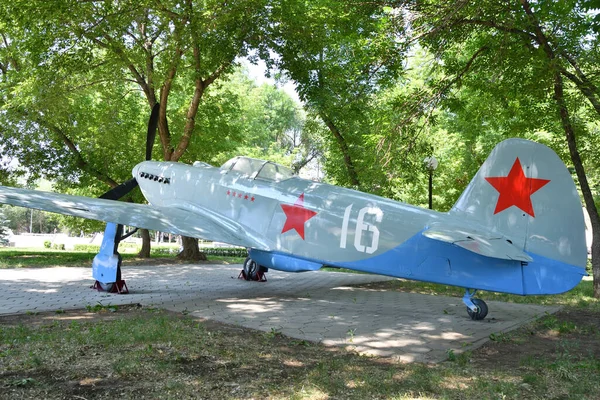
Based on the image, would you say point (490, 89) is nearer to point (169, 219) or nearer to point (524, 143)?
point (524, 143)

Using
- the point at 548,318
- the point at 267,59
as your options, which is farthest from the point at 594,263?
the point at 267,59

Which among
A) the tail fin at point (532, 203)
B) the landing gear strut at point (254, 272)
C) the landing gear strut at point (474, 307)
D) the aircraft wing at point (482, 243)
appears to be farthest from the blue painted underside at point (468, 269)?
the landing gear strut at point (254, 272)

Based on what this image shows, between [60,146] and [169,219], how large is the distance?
1237cm

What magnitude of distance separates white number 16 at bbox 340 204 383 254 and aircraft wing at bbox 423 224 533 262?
1120 mm

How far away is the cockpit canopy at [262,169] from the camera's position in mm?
9445

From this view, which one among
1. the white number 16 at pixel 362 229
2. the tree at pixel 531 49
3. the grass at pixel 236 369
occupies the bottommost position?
the grass at pixel 236 369

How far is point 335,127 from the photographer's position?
→ 17.4m

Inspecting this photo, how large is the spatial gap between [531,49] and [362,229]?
5.49m

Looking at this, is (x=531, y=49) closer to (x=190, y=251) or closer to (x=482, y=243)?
(x=482, y=243)

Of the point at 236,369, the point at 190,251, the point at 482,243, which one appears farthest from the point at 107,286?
the point at 190,251

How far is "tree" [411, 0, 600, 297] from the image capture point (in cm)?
863

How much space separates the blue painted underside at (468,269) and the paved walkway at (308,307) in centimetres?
74

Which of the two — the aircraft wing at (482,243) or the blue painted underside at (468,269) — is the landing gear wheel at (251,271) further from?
the aircraft wing at (482,243)

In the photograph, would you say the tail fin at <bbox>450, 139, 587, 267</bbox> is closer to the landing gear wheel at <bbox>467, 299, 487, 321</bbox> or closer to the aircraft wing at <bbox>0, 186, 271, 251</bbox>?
the landing gear wheel at <bbox>467, 299, 487, 321</bbox>
